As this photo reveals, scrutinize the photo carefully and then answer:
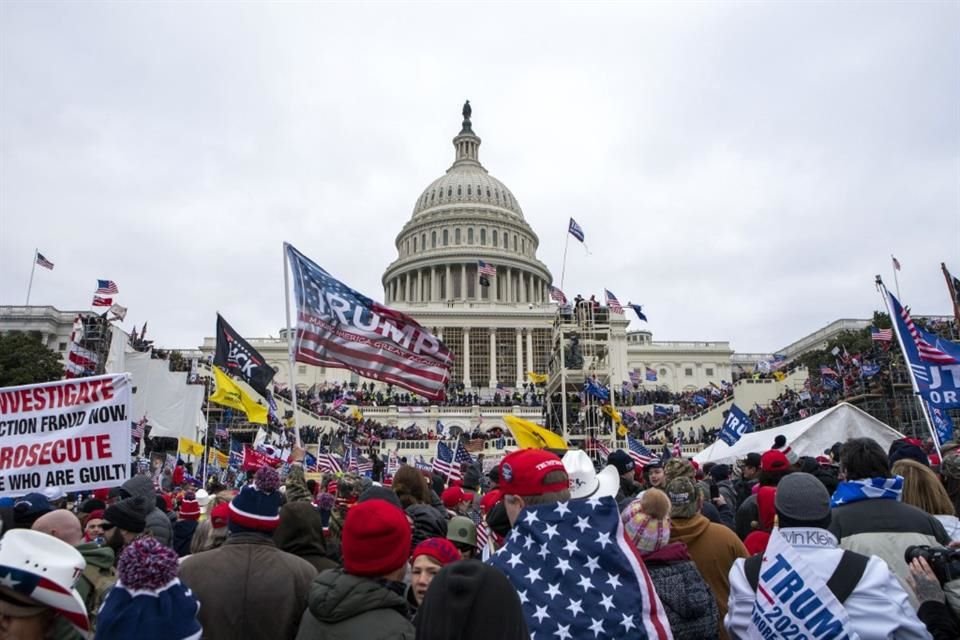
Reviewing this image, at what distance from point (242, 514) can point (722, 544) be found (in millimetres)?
3052

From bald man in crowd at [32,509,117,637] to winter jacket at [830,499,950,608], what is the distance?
14.2 feet

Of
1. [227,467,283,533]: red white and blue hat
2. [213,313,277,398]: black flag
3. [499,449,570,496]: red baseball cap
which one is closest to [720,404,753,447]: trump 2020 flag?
[213,313,277,398]: black flag

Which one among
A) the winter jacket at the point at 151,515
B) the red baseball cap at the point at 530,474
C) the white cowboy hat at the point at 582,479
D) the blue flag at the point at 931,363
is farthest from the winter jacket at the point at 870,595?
the blue flag at the point at 931,363

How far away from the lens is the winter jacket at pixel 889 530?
156 inches

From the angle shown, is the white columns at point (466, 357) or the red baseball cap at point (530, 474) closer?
the red baseball cap at point (530, 474)

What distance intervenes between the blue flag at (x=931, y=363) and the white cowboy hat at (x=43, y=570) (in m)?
12.7

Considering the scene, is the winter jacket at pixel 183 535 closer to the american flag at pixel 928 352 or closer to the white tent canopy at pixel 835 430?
the white tent canopy at pixel 835 430

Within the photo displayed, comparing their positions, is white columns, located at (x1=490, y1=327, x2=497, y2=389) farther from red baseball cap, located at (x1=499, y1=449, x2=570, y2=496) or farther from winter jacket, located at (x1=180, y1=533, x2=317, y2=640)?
red baseball cap, located at (x1=499, y1=449, x2=570, y2=496)

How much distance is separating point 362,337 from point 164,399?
50.7 feet

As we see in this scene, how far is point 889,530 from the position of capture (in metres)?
4.09

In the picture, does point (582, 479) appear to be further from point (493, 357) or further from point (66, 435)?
point (493, 357)

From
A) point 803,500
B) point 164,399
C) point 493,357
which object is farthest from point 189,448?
point 493,357

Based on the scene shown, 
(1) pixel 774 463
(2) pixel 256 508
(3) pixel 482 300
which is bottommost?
(2) pixel 256 508

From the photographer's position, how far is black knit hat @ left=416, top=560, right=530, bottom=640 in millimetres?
2527
